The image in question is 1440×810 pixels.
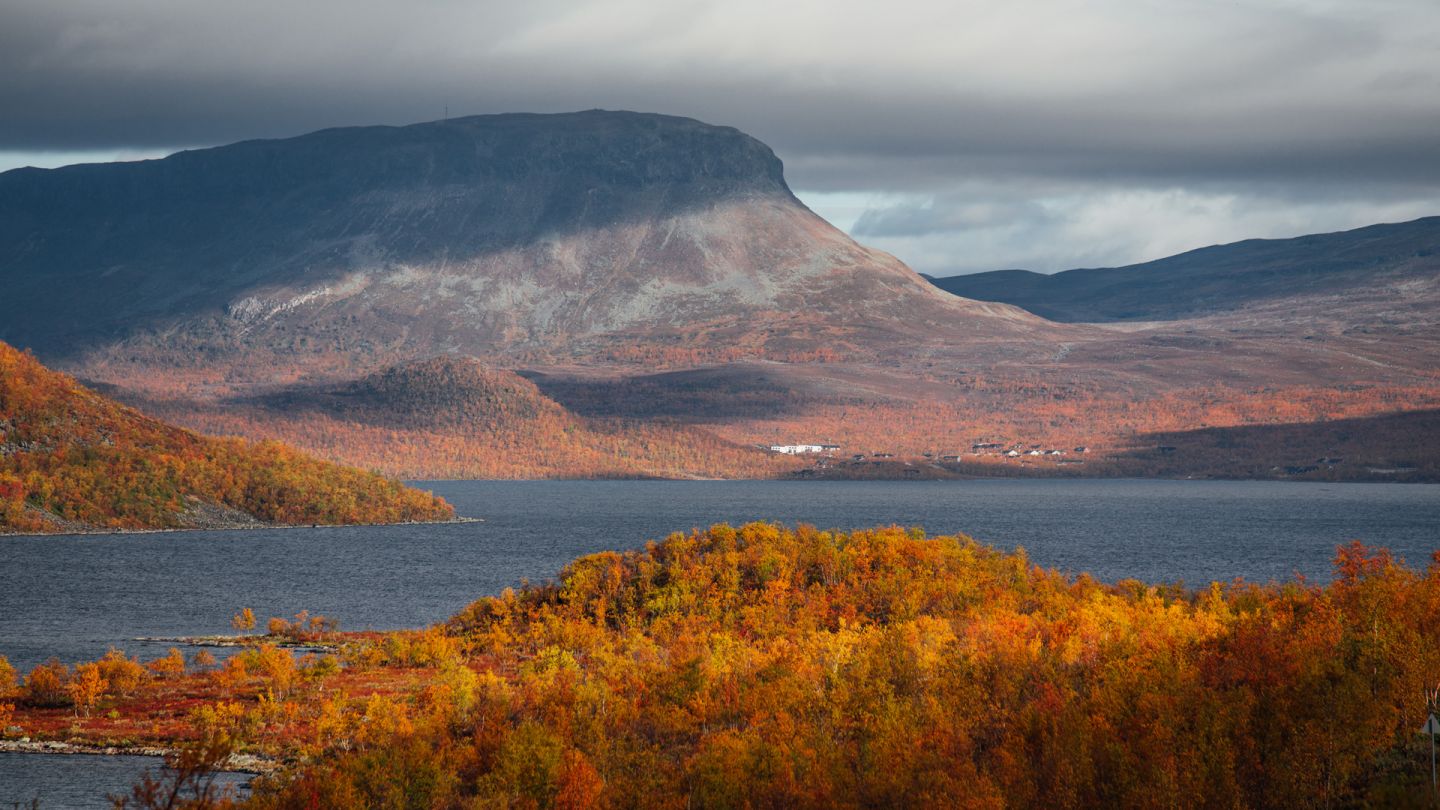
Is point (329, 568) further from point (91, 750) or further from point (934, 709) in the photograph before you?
point (934, 709)

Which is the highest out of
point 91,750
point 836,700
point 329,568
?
point 836,700

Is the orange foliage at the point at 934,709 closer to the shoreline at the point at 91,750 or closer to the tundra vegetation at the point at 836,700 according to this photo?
the tundra vegetation at the point at 836,700

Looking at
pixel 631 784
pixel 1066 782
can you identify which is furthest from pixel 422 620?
pixel 1066 782

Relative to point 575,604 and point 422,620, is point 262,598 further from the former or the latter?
point 575,604

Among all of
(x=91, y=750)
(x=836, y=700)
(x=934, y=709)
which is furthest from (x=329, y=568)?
(x=934, y=709)

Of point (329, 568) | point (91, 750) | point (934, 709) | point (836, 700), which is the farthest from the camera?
point (329, 568)

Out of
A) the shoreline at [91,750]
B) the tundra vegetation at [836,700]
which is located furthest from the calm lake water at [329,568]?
the tundra vegetation at [836,700]

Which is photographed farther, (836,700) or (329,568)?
(329,568)

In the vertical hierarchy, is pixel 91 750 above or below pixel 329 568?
above

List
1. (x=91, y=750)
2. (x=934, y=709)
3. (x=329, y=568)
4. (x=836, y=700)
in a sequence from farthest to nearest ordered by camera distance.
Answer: (x=329, y=568), (x=91, y=750), (x=836, y=700), (x=934, y=709)
